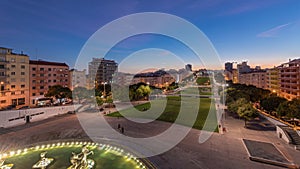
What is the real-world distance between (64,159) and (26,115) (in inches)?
523

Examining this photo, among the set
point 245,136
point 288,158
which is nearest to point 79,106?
point 245,136

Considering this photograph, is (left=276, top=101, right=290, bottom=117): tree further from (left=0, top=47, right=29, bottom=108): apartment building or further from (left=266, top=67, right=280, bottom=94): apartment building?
(left=0, top=47, right=29, bottom=108): apartment building

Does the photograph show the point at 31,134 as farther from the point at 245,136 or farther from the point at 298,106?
the point at 298,106

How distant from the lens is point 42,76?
42.0 metres

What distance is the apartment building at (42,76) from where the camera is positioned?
39594 millimetres

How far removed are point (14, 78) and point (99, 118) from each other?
996 inches

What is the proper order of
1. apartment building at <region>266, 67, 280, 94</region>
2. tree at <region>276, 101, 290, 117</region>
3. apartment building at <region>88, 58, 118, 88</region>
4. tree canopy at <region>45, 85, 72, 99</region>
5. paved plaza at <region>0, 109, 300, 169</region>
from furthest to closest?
apartment building at <region>88, 58, 118, 88</region>
apartment building at <region>266, 67, 280, 94</region>
tree canopy at <region>45, 85, 72, 99</region>
tree at <region>276, 101, 290, 117</region>
paved plaza at <region>0, 109, 300, 169</region>

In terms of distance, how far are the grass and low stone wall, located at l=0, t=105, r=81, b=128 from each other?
9.38 metres

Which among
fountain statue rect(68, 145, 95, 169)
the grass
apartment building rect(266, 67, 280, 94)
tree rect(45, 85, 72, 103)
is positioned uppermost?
apartment building rect(266, 67, 280, 94)

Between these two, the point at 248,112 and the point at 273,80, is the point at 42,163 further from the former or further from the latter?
the point at 273,80

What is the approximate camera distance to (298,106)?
16203 millimetres

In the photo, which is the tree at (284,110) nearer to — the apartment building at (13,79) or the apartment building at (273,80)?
the apartment building at (273,80)

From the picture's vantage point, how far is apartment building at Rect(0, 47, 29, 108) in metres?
32.8

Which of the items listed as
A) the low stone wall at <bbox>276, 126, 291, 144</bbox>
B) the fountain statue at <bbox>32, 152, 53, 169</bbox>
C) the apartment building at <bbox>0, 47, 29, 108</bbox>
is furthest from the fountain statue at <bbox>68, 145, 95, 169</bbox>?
the apartment building at <bbox>0, 47, 29, 108</bbox>
